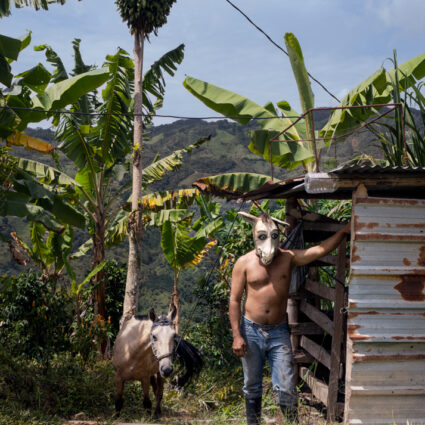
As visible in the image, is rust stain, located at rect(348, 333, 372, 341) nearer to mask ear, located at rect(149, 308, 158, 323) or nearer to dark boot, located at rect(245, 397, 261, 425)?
dark boot, located at rect(245, 397, 261, 425)

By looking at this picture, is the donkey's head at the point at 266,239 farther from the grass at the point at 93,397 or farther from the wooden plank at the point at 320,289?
the grass at the point at 93,397

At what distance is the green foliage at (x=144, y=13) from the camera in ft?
39.6

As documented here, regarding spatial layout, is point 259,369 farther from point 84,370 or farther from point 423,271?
point 84,370

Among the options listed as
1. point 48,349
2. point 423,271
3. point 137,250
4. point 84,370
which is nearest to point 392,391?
point 423,271

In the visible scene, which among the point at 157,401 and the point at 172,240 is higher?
the point at 172,240

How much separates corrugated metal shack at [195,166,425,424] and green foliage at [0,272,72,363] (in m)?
5.85

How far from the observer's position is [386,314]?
15.7 ft

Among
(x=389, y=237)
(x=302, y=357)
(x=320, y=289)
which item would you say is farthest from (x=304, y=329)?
(x=389, y=237)

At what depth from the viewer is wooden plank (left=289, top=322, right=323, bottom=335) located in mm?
6793

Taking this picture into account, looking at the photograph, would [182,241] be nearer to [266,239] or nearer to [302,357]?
[302,357]

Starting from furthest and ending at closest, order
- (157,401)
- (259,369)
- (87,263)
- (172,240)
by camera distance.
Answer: (87,263), (172,240), (157,401), (259,369)

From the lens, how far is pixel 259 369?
5113 mm

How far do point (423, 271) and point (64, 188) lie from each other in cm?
976

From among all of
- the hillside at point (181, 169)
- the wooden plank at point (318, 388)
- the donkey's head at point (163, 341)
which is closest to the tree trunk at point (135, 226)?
the hillside at point (181, 169)
